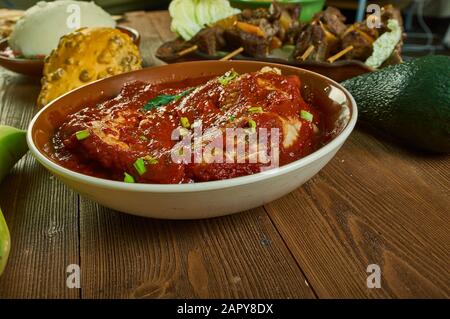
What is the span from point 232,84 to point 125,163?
388mm

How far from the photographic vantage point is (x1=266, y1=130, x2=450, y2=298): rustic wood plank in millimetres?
842

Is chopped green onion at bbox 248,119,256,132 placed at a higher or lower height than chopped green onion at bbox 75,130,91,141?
higher

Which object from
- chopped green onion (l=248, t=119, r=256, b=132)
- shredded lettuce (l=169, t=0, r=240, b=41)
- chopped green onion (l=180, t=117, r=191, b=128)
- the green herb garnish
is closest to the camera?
chopped green onion (l=248, t=119, r=256, b=132)

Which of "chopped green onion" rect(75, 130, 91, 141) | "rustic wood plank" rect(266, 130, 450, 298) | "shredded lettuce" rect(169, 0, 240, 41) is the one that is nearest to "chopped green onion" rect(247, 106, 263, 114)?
"rustic wood plank" rect(266, 130, 450, 298)

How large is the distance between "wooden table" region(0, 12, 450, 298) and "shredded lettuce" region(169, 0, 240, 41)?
1.22 meters

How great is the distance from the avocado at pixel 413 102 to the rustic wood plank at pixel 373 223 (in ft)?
0.21

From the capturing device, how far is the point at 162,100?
1.20m

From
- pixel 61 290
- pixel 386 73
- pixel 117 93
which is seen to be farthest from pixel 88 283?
pixel 386 73

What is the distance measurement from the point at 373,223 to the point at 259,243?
10.6 inches

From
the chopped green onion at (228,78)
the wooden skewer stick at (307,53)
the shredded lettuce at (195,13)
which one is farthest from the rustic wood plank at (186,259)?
the shredded lettuce at (195,13)

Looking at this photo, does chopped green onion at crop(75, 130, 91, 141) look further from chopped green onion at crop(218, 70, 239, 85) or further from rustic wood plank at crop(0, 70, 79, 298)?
chopped green onion at crop(218, 70, 239, 85)

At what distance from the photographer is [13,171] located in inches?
48.9

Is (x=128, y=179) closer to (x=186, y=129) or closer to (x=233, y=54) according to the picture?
(x=186, y=129)
